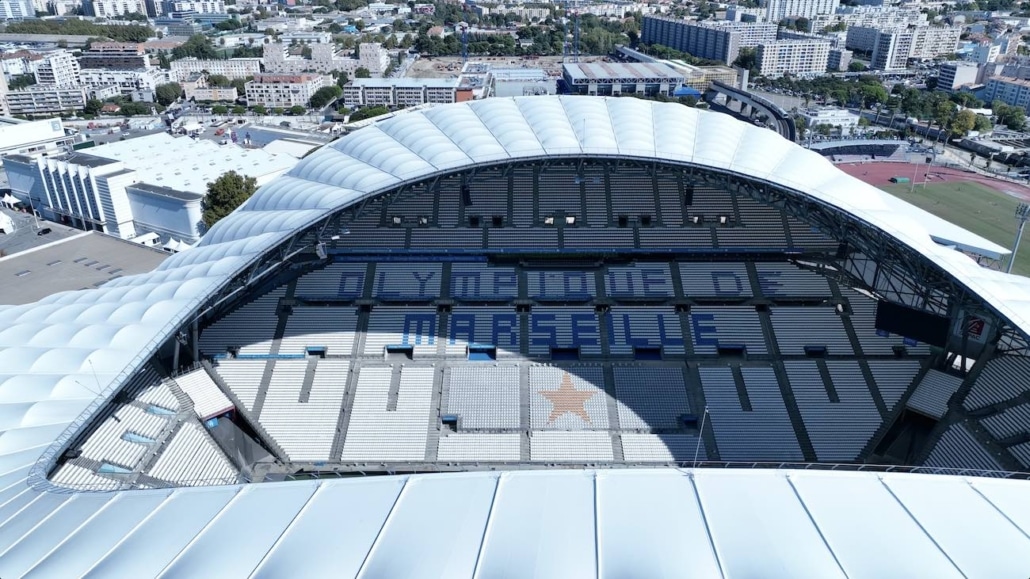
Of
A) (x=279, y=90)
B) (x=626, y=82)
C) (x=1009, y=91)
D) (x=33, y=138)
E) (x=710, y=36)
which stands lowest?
(x=33, y=138)

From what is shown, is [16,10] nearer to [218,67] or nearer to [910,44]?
[218,67]

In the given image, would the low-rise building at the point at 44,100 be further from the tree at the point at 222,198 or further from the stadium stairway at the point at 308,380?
the stadium stairway at the point at 308,380

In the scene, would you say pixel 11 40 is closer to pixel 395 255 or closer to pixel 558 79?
pixel 558 79

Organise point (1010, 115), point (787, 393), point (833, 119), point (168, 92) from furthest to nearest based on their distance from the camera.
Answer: point (168, 92), point (833, 119), point (1010, 115), point (787, 393)

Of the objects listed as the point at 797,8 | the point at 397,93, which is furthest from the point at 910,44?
the point at 397,93

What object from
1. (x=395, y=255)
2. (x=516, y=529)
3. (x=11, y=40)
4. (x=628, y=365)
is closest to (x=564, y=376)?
(x=628, y=365)
